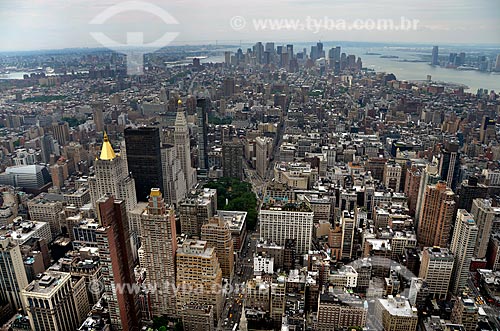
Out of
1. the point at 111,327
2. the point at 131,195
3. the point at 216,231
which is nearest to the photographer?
the point at 111,327

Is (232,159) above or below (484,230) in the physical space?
above

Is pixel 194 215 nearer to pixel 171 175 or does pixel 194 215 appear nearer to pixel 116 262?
pixel 171 175

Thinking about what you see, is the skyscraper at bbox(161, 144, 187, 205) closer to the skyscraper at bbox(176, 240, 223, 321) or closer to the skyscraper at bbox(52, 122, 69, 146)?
the skyscraper at bbox(176, 240, 223, 321)

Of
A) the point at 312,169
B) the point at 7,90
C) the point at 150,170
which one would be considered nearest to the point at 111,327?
the point at 150,170

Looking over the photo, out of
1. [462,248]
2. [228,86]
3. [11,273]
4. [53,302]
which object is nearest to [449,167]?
[462,248]

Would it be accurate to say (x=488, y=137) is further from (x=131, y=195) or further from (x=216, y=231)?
(x=131, y=195)
